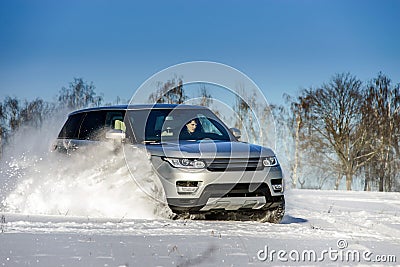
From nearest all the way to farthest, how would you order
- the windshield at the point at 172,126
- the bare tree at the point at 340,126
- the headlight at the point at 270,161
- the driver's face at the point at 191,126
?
the headlight at the point at 270,161
the windshield at the point at 172,126
the driver's face at the point at 191,126
the bare tree at the point at 340,126

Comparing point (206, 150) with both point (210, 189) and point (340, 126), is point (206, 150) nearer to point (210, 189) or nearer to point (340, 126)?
point (210, 189)

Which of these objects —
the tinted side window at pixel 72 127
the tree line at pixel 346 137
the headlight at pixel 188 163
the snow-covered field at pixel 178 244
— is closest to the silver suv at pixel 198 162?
the headlight at pixel 188 163

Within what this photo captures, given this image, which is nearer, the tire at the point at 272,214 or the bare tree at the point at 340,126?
the tire at the point at 272,214

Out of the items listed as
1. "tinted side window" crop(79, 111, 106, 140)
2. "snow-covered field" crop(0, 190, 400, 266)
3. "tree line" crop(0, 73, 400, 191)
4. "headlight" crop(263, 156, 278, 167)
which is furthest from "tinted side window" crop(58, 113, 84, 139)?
"tree line" crop(0, 73, 400, 191)

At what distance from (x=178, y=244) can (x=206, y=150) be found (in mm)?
2245

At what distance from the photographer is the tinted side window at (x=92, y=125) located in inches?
315

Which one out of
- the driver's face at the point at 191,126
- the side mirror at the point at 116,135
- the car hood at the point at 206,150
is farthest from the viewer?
the driver's face at the point at 191,126

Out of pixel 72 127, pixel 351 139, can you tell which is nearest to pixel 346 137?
pixel 351 139

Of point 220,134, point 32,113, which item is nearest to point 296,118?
point 32,113

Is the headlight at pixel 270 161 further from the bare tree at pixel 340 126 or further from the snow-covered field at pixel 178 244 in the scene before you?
the bare tree at pixel 340 126

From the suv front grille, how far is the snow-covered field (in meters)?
0.70

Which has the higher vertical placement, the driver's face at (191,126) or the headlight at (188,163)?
the driver's face at (191,126)

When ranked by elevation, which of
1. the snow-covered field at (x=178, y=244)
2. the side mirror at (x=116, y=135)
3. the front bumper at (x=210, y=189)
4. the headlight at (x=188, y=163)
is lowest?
the snow-covered field at (x=178, y=244)

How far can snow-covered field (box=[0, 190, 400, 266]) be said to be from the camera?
3.94 m
